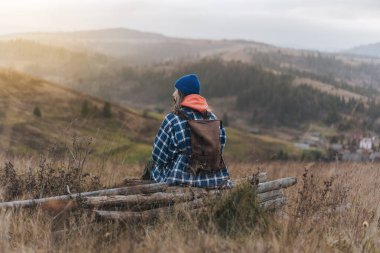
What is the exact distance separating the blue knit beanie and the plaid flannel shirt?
22 cm

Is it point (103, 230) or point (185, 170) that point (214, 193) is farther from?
point (103, 230)

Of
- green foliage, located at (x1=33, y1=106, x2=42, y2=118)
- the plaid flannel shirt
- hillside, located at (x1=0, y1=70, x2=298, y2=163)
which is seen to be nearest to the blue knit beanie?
the plaid flannel shirt

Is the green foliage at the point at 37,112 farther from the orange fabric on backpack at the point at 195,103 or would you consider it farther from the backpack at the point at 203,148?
the backpack at the point at 203,148

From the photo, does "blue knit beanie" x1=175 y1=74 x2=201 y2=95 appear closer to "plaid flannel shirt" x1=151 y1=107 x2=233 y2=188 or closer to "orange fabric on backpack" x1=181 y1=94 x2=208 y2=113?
"orange fabric on backpack" x1=181 y1=94 x2=208 y2=113

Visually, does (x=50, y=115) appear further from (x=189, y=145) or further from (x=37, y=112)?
(x=189, y=145)

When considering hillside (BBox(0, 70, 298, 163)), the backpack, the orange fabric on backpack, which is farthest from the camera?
hillside (BBox(0, 70, 298, 163))

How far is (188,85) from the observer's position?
17.9 feet

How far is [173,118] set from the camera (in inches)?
209

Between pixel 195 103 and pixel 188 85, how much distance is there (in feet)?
0.79

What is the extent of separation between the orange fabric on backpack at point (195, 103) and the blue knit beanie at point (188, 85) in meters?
0.07

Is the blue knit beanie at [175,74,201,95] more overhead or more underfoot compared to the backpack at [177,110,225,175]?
more overhead

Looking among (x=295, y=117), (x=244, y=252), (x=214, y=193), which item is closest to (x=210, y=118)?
(x=214, y=193)

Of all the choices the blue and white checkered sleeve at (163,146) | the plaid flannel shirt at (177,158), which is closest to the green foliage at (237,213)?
the plaid flannel shirt at (177,158)

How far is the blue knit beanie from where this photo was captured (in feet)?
17.9
